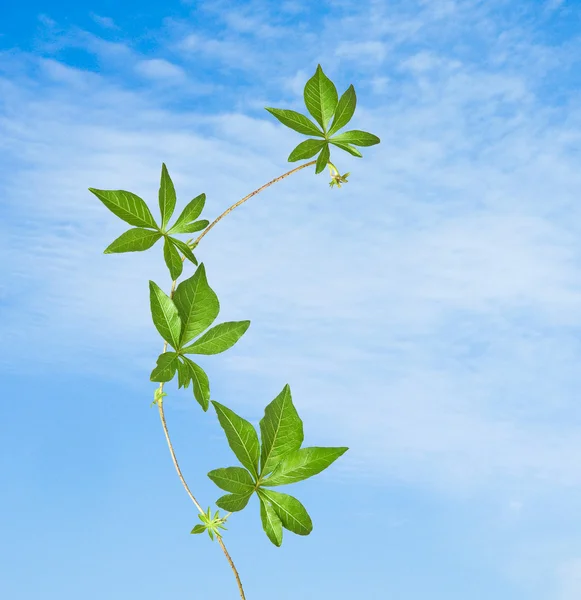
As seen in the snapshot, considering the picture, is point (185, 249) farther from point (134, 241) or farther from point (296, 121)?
point (296, 121)

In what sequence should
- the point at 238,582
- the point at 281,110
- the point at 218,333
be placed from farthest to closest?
the point at 281,110, the point at 218,333, the point at 238,582

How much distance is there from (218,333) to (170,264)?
0.25m

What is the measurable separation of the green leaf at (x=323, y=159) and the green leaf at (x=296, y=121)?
0.05 meters

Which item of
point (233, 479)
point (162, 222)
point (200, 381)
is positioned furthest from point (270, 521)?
point (162, 222)

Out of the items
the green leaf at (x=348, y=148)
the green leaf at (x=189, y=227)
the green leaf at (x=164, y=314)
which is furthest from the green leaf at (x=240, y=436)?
the green leaf at (x=348, y=148)

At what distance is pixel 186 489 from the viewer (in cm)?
181

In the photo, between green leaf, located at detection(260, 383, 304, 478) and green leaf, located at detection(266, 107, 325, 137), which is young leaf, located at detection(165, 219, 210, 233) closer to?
green leaf, located at detection(266, 107, 325, 137)

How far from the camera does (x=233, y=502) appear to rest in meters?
1.75

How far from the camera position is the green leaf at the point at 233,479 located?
5.59ft

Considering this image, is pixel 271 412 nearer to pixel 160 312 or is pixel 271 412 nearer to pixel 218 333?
pixel 218 333

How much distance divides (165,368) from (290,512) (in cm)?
45

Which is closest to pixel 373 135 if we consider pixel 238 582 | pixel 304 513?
pixel 304 513

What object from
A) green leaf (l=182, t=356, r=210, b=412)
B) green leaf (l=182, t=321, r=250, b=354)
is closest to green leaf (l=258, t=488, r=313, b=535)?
green leaf (l=182, t=356, r=210, b=412)

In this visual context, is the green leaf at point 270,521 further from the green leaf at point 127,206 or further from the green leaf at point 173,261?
the green leaf at point 127,206
